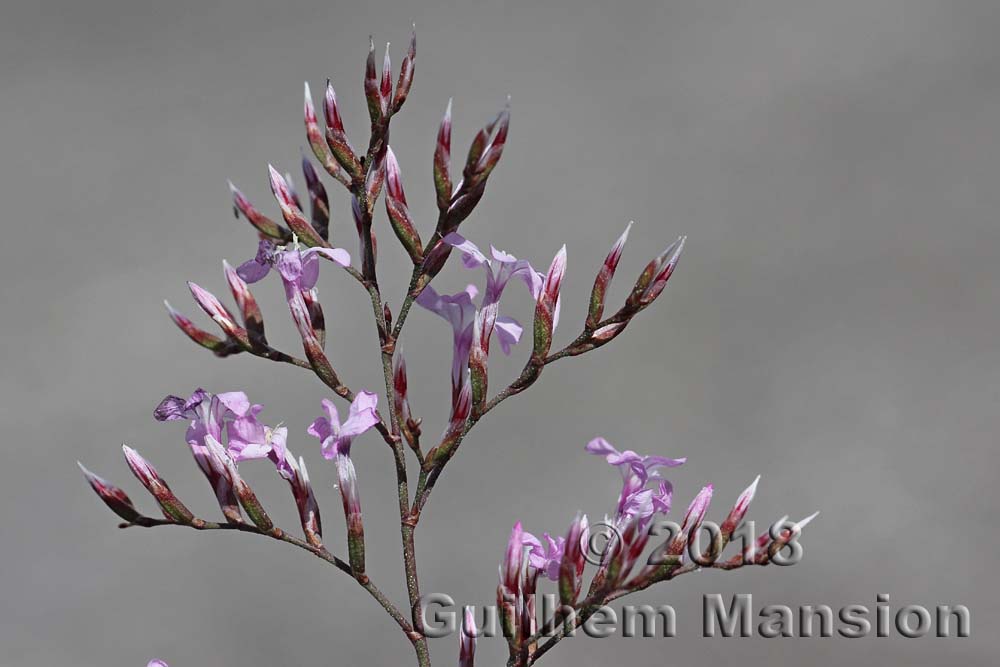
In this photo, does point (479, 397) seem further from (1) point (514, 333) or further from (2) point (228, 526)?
(2) point (228, 526)

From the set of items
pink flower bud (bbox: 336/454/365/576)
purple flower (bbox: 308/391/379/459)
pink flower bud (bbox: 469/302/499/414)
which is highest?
pink flower bud (bbox: 469/302/499/414)

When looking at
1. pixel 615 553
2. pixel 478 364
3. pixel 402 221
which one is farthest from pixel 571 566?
pixel 402 221

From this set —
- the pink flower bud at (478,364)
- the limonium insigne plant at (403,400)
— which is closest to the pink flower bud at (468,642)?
the limonium insigne plant at (403,400)

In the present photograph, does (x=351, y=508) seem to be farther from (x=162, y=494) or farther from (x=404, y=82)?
(x=404, y=82)

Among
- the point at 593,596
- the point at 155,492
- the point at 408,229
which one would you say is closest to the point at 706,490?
the point at 593,596

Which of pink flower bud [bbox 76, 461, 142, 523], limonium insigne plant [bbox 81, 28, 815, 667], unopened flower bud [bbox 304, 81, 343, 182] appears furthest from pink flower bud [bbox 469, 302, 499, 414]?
pink flower bud [bbox 76, 461, 142, 523]

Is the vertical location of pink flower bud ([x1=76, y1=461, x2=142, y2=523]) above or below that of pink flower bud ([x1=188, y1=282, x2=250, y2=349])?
below

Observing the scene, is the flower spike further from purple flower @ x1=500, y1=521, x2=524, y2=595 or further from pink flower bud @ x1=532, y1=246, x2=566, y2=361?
purple flower @ x1=500, y1=521, x2=524, y2=595

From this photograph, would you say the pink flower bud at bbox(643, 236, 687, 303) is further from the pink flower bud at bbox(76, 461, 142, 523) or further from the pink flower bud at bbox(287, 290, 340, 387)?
the pink flower bud at bbox(76, 461, 142, 523)
